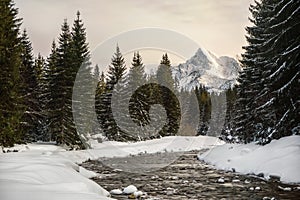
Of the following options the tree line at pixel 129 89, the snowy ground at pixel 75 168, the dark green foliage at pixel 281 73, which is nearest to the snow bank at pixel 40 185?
the snowy ground at pixel 75 168

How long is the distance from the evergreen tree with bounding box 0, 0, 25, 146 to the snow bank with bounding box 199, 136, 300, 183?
14689 millimetres

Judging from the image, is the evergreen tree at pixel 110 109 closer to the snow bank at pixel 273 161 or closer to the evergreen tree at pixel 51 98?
the evergreen tree at pixel 51 98

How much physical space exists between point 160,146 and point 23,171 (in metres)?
33.6

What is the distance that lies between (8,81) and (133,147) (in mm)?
18638

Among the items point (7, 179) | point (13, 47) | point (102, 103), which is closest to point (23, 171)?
point (7, 179)

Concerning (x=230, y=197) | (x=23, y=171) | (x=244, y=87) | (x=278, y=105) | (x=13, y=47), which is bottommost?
(x=230, y=197)

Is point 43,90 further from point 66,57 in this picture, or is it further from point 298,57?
point 298,57

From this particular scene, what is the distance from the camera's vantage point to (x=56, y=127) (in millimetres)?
34188

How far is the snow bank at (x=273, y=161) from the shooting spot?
15844 mm

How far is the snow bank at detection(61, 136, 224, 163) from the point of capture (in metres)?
30.5

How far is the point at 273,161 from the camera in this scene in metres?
17.5

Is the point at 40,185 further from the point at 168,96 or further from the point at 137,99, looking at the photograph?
the point at 168,96

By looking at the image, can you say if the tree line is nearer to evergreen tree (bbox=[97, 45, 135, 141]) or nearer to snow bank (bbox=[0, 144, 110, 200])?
evergreen tree (bbox=[97, 45, 135, 141])

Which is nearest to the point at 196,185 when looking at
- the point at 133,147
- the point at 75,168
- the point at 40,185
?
the point at 75,168
